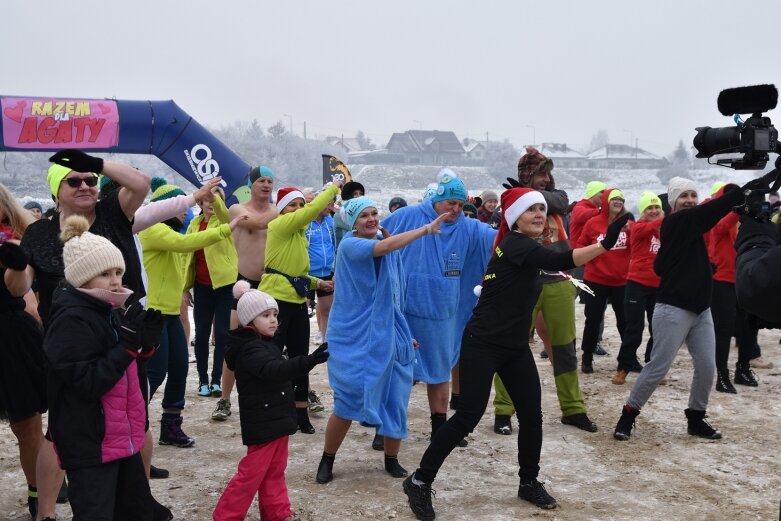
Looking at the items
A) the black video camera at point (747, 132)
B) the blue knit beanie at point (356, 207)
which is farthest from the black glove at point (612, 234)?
the blue knit beanie at point (356, 207)

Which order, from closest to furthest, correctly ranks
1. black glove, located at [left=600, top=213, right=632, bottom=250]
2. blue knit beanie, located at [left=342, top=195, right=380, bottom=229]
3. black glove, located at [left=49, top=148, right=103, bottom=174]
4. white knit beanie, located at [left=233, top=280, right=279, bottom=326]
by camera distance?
black glove, located at [left=49, top=148, right=103, bottom=174], black glove, located at [left=600, top=213, right=632, bottom=250], white knit beanie, located at [left=233, top=280, right=279, bottom=326], blue knit beanie, located at [left=342, top=195, right=380, bottom=229]

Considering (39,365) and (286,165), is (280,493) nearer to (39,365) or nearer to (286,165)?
(39,365)

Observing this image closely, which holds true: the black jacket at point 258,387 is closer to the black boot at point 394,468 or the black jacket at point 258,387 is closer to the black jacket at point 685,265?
the black boot at point 394,468

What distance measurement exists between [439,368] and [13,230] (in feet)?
10.1

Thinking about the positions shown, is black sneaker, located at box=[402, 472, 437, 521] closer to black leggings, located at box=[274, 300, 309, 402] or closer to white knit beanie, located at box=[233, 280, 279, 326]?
white knit beanie, located at box=[233, 280, 279, 326]

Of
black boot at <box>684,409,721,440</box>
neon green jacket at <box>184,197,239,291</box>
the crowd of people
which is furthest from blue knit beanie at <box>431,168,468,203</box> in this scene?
black boot at <box>684,409,721,440</box>

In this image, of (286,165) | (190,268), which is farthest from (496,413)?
(286,165)

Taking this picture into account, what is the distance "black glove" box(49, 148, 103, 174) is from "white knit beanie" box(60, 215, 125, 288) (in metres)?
0.46

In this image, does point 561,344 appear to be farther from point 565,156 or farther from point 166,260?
point 565,156

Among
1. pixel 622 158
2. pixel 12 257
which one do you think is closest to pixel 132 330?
pixel 12 257

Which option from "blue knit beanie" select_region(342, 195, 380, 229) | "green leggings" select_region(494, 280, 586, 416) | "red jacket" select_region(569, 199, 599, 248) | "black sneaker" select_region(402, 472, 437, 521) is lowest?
"black sneaker" select_region(402, 472, 437, 521)

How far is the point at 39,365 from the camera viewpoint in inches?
177

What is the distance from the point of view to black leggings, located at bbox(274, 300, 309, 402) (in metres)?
6.60

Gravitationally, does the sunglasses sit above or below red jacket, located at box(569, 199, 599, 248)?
above
